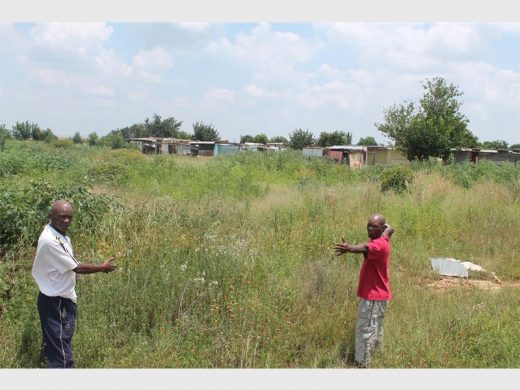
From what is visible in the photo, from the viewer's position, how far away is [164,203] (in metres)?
8.05

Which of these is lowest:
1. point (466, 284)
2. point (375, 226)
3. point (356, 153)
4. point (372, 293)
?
point (466, 284)

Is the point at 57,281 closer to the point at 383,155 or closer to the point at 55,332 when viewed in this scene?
the point at 55,332

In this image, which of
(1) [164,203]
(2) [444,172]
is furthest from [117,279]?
(2) [444,172]

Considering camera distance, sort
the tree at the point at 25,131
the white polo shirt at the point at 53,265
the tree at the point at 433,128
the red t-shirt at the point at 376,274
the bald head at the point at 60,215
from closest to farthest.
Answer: the white polo shirt at the point at 53,265, the bald head at the point at 60,215, the red t-shirt at the point at 376,274, the tree at the point at 433,128, the tree at the point at 25,131

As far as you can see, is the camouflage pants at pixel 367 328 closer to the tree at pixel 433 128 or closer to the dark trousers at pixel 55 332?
the dark trousers at pixel 55 332

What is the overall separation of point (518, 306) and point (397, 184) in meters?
7.67

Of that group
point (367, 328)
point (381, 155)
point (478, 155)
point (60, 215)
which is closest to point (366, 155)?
point (381, 155)

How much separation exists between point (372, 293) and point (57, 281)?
8.92 ft

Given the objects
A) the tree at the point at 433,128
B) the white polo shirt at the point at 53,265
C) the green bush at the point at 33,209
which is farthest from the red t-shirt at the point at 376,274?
the tree at the point at 433,128

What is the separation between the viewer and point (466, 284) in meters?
6.63

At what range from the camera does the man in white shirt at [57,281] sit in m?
3.65

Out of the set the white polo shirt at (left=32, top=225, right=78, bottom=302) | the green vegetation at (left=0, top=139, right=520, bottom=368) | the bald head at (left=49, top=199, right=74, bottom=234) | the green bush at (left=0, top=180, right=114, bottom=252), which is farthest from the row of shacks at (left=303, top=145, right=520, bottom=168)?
the white polo shirt at (left=32, top=225, right=78, bottom=302)

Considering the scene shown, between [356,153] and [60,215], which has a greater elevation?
[356,153]

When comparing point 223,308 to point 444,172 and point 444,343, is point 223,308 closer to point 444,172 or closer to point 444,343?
point 444,343
